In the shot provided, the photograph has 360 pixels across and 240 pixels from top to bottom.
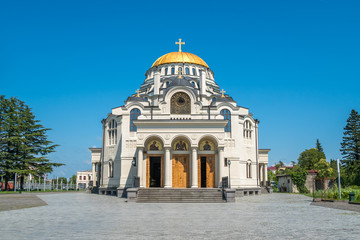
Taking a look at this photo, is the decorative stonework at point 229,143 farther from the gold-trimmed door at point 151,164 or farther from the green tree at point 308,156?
the green tree at point 308,156

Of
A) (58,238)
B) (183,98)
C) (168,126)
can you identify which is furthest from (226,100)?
(58,238)

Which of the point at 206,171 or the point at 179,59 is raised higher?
the point at 179,59

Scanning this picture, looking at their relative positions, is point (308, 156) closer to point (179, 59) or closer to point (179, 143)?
point (179, 59)

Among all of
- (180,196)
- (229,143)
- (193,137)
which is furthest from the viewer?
(229,143)

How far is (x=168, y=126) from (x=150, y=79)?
640 inches

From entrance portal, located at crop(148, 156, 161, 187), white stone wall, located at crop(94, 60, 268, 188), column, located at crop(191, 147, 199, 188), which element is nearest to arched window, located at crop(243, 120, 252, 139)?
white stone wall, located at crop(94, 60, 268, 188)

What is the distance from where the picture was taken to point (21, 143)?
4166 cm

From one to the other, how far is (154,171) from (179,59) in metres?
18.8

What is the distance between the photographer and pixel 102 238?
7.88m

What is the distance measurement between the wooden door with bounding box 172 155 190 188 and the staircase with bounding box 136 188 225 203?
12.4 feet

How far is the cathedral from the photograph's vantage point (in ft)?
89.2

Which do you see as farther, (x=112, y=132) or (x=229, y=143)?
(x=112, y=132)

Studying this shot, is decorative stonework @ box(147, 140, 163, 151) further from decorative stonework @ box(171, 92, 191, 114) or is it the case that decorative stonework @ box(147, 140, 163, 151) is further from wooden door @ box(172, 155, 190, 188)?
decorative stonework @ box(171, 92, 191, 114)

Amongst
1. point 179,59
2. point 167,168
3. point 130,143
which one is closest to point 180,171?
point 167,168
